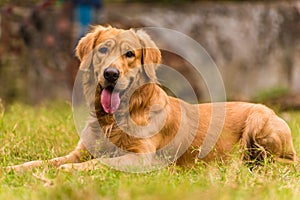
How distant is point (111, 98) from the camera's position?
5.64 meters

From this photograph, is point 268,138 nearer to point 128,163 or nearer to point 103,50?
point 128,163

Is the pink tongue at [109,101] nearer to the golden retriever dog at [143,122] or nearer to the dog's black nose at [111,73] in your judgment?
the golden retriever dog at [143,122]

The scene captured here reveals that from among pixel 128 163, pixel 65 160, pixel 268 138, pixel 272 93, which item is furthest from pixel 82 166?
pixel 272 93

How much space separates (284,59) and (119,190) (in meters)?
8.93

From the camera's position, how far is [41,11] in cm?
1171

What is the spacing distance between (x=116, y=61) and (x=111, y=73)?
17 cm

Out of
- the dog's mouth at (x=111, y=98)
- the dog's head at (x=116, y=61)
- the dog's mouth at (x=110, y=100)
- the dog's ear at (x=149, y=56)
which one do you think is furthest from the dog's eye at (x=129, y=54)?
the dog's mouth at (x=110, y=100)

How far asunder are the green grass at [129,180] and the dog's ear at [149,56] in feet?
2.97

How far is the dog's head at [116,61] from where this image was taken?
18.1 feet

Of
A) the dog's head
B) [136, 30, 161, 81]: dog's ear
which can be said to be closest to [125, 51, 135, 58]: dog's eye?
the dog's head

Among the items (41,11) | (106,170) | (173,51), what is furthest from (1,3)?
(106,170)

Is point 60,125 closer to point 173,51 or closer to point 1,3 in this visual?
point 1,3

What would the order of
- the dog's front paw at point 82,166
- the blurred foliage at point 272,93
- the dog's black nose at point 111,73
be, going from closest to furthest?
the dog's front paw at point 82,166
the dog's black nose at point 111,73
the blurred foliage at point 272,93

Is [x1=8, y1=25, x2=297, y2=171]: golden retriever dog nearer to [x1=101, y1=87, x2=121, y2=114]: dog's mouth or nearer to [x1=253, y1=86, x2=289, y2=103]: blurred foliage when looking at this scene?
[x1=101, y1=87, x2=121, y2=114]: dog's mouth
